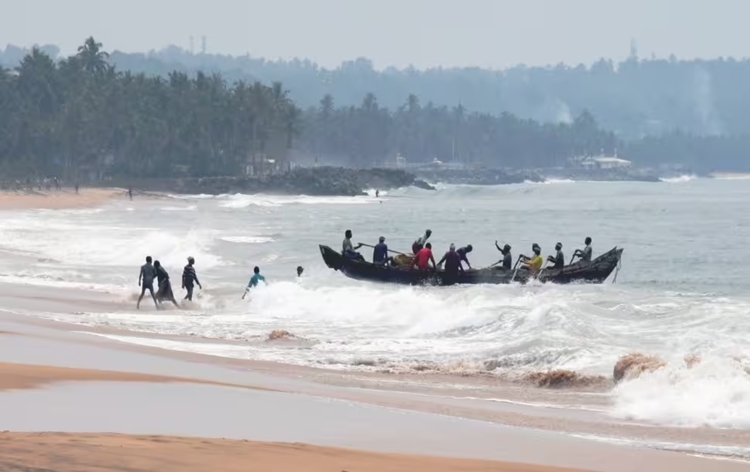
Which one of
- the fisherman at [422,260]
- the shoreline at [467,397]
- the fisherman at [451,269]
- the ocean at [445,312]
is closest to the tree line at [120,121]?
the ocean at [445,312]

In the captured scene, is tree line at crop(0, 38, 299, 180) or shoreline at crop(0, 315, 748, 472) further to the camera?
tree line at crop(0, 38, 299, 180)

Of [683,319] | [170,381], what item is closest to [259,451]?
[170,381]

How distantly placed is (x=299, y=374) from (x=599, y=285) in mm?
16354

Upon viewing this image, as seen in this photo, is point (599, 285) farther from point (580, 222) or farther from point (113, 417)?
point (580, 222)

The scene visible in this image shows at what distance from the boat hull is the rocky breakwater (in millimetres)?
88615

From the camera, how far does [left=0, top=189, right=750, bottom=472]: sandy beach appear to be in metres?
9.95

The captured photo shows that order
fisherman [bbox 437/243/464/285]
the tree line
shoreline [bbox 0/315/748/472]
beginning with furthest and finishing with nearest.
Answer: the tree line → fisherman [bbox 437/243/464/285] → shoreline [bbox 0/315/748/472]

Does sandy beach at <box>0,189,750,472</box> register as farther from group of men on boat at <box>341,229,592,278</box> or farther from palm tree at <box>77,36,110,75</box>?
palm tree at <box>77,36,110,75</box>

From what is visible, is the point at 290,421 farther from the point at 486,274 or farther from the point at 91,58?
the point at 91,58

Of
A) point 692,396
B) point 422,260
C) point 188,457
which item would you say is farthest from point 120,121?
point 188,457

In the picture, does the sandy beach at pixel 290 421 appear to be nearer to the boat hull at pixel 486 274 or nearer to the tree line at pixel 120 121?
the boat hull at pixel 486 274

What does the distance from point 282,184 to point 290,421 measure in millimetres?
119501

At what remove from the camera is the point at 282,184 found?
5177 inches

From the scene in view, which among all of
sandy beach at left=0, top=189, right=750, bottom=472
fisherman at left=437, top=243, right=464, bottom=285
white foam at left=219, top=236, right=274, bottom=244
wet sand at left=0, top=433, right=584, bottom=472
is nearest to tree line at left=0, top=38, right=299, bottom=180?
white foam at left=219, top=236, right=274, bottom=244
